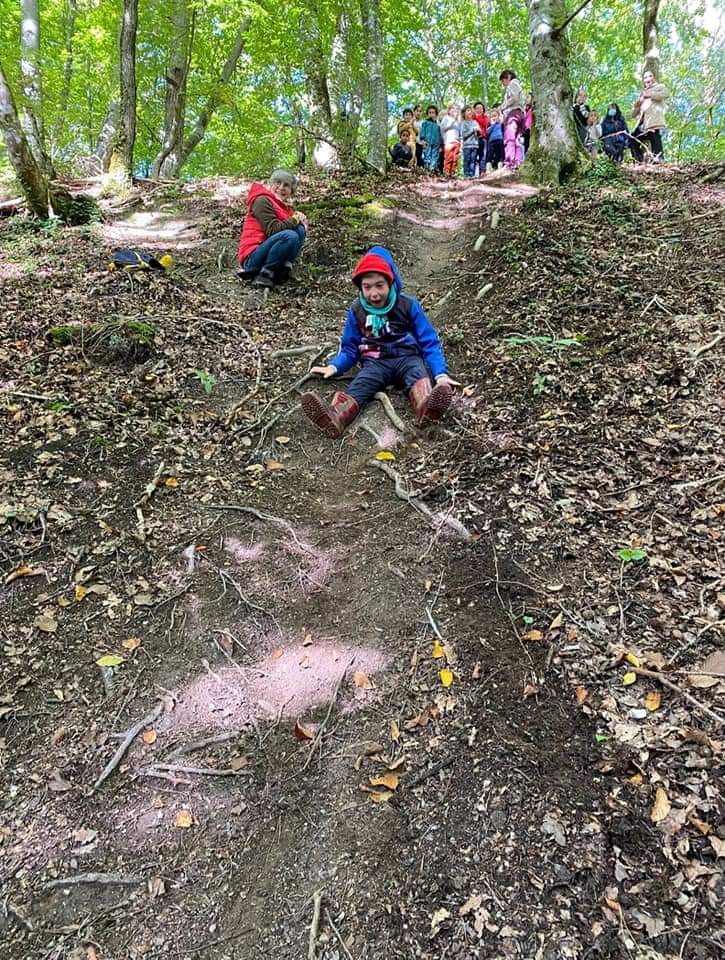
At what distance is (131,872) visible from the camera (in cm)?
242

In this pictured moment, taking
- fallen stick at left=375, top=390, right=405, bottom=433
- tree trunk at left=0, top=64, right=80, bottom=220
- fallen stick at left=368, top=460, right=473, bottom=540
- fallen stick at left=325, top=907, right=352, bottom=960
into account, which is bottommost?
fallen stick at left=325, top=907, right=352, bottom=960

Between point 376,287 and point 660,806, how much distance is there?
159 inches

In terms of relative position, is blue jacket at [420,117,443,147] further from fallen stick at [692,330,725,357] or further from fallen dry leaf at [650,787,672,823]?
fallen dry leaf at [650,787,672,823]

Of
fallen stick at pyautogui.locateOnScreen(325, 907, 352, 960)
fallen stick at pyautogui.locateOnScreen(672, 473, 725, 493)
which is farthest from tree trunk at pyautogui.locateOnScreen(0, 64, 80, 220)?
fallen stick at pyautogui.locateOnScreen(325, 907, 352, 960)

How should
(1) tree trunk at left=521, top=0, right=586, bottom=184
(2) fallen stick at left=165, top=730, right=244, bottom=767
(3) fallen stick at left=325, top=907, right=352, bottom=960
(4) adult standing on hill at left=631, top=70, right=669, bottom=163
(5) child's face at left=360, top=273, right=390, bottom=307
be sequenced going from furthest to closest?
(4) adult standing on hill at left=631, top=70, right=669, bottom=163
(1) tree trunk at left=521, top=0, right=586, bottom=184
(5) child's face at left=360, top=273, right=390, bottom=307
(2) fallen stick at left=165, top=730, right=244, bottom=767
(3) fallen stick at left=325, top=907, right=352, bottom=960

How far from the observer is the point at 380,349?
5.22 meters

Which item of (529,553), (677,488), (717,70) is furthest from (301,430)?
(717,70)

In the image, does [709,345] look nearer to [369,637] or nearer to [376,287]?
[376,287]

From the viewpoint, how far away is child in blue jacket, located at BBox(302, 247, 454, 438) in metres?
4.86

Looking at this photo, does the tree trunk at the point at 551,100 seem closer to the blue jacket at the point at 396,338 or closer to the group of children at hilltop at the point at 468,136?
the group of children at hilltop at the point at 468,136

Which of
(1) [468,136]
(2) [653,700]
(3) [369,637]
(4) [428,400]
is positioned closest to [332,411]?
(4) [428,400]

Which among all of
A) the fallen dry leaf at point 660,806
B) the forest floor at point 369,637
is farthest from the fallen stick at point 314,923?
the fallen dry leaf at point 660,806

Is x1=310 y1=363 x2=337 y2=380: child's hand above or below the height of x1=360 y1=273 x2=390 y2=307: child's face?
below

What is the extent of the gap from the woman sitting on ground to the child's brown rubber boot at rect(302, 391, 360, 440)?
8.92 ft
